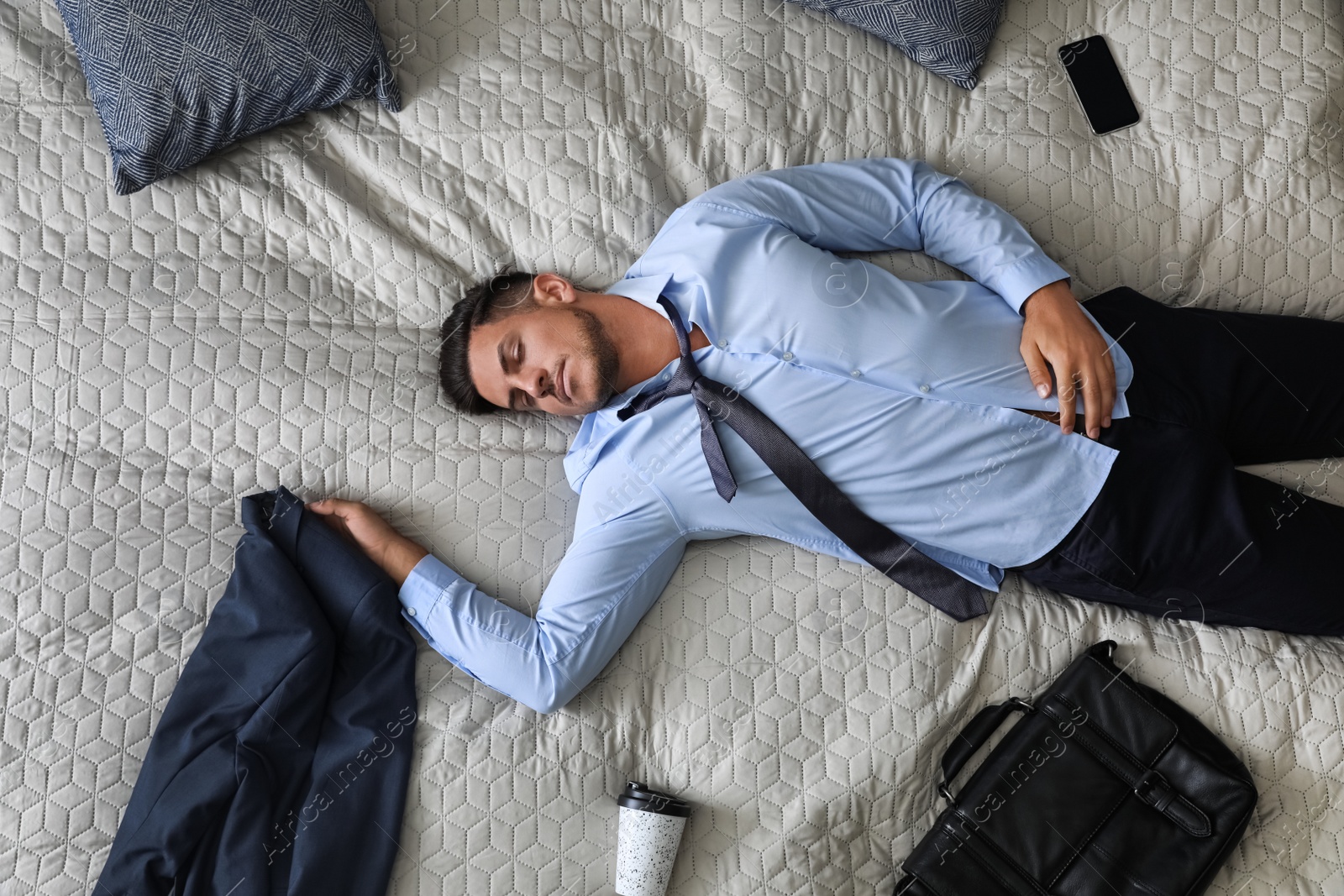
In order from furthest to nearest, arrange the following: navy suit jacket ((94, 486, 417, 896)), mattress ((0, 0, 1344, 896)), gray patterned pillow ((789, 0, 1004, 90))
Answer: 1. gray patterned pillow ((789, 0, 1004, 90))
2. mattress ((0, 0, 1344, 896))
3. navy suit jacket ((94, 486, 417, 896))

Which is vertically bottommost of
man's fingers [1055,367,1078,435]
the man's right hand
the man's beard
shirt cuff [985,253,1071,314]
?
the man's right hand

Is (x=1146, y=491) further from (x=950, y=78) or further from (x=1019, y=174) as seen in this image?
(x=950, y=78)

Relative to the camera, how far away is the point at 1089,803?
1.25 metres

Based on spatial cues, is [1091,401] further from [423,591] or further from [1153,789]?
[423,591]

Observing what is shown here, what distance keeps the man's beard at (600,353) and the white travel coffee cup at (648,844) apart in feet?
1.87

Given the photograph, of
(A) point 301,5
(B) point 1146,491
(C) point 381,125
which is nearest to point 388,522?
(C) point 381,125

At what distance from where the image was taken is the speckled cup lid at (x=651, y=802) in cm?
122

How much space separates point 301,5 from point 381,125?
0.67ft

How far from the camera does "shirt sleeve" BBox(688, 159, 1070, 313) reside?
Answer: 141cm

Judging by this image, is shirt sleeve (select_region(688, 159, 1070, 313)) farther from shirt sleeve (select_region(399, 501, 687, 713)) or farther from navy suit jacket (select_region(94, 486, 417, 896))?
navy suit jacket (select_region(94, 486, 417, 896))

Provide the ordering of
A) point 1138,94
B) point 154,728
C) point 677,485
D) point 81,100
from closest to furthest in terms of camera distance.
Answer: point 154,728
point 677,485
point 81,100
point 1138,94

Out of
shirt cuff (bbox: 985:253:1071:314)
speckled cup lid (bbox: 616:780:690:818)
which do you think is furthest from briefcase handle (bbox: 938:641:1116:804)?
shirt cuff (bbox: 985:253:1071:314)

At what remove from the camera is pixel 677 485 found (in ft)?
4.41

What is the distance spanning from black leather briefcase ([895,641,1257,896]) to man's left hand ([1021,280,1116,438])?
365mm
